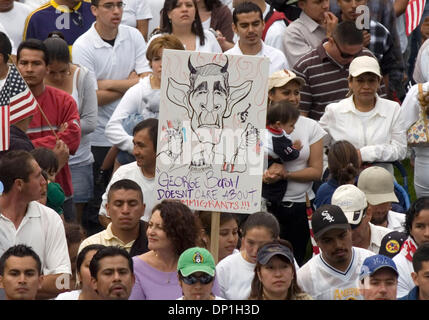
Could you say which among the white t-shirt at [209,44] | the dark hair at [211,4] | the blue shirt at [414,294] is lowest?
the blue shirt at [414,294]

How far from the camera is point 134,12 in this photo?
1567 cm

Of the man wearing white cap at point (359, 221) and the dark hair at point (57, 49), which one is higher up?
the dark hair at point (57, 49)

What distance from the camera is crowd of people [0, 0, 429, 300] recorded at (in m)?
9.77

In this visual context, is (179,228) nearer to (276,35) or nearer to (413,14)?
(276,35)

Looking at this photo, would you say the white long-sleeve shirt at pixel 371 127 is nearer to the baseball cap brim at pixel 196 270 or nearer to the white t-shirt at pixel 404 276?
the white t-shirt at pixel 404 276

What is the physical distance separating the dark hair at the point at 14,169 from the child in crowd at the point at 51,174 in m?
1.02

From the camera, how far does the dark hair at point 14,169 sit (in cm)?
1037

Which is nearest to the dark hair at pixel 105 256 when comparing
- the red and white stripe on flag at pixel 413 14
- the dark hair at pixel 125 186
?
the dark hair at pixel 125 186

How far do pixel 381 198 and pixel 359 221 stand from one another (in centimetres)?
77

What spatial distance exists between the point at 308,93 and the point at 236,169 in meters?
3.25

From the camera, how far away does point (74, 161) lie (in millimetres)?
13438

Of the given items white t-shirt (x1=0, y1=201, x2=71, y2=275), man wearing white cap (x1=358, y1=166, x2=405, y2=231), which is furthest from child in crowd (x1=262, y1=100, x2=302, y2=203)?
white t-shirt (x1=0, y1=201, x2=71, y2=275)
